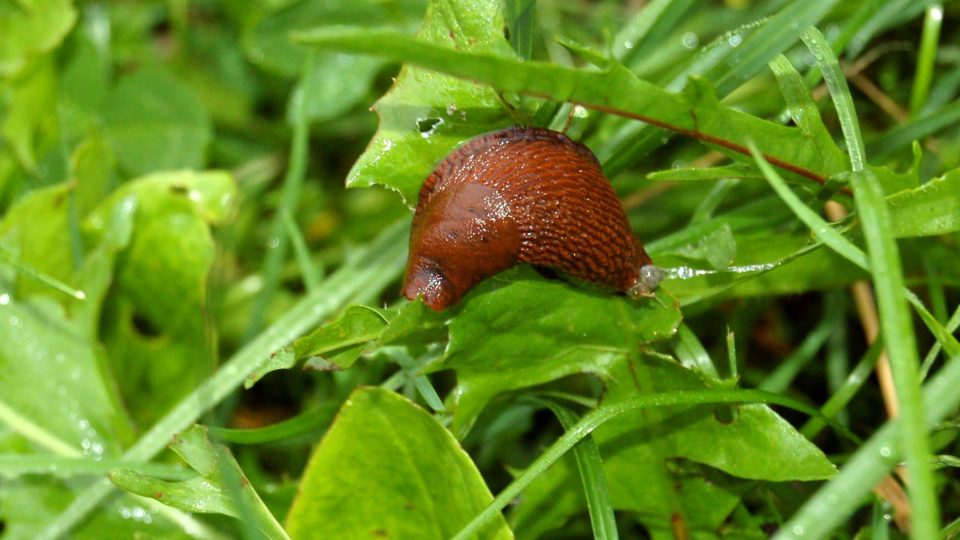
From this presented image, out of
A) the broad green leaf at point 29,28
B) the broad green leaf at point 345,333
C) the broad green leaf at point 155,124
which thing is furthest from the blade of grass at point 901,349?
the broad green leaf at point 29,28

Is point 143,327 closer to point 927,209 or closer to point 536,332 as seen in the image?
point 536,332

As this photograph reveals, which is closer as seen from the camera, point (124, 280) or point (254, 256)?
point (124, 280)

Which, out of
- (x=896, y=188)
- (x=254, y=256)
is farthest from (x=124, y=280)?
(x=896, y=188)

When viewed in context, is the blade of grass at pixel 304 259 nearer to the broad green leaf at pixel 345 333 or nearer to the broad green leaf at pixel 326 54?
the broad green leaf at pixel 345 333

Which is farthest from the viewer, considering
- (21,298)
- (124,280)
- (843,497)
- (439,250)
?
(124,280)

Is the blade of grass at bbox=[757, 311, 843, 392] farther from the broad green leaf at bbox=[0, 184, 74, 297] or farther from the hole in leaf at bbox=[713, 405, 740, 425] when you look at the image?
the broad green leaf at bbox=[0, 184, 74, 297]

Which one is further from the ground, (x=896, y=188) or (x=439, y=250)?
(x=896, y=188)

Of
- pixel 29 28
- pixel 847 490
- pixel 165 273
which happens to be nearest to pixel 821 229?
pixel 847 490

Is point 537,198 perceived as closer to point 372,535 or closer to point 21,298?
point 372,535
